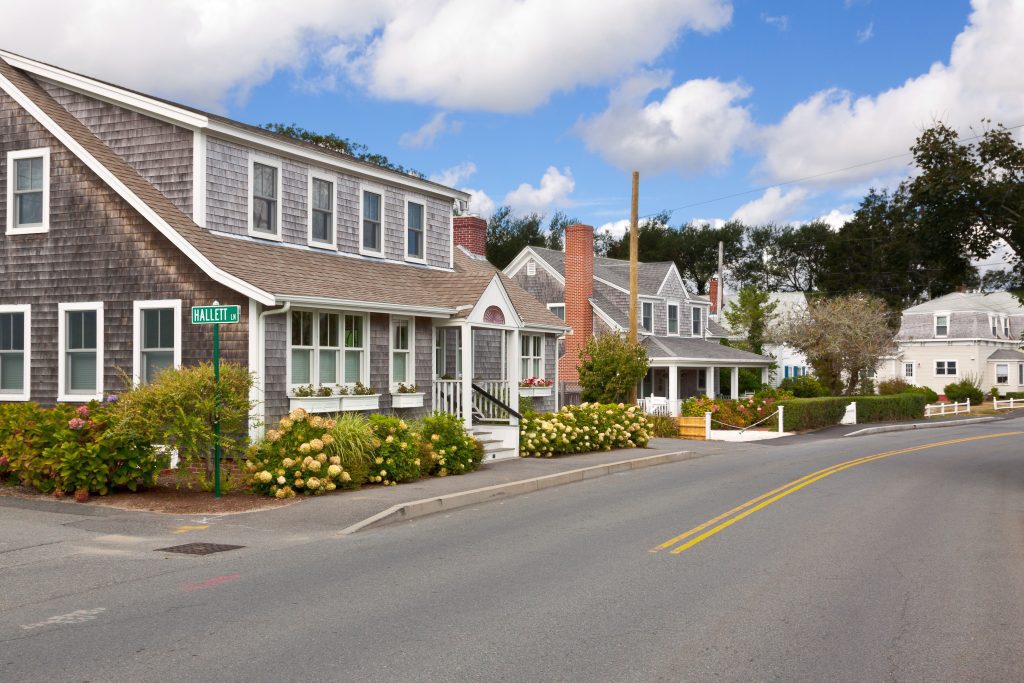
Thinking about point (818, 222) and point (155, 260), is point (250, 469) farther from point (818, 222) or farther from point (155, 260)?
point (818, 222)

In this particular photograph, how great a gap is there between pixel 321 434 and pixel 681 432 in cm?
A: 2152

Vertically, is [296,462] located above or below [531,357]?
below

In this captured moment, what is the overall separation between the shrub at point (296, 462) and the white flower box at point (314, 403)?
77.9 inches

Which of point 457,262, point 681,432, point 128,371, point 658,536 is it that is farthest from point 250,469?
point 681,432

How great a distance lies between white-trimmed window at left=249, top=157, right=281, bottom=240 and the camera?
18.9 metres

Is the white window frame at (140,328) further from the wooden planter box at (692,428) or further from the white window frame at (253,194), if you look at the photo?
the wooden planter box at (692,428)

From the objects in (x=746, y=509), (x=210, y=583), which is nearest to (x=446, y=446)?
(x=746, y=509)

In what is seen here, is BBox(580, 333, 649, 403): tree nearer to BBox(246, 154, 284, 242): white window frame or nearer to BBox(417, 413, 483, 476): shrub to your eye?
BBox(417, 413, 483, 476): shrub

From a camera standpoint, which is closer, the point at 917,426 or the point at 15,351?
the point at 15,351

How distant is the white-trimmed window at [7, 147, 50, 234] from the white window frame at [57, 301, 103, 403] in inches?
65.0

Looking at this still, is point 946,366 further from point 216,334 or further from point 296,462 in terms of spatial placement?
point 216,334

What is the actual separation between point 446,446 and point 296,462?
3.82 meters

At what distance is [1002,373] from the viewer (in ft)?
222

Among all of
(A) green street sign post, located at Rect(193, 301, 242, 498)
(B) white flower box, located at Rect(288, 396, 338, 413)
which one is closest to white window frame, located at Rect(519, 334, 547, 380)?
(B) white flower box, located at Rect(288, 396, 338, 413)
